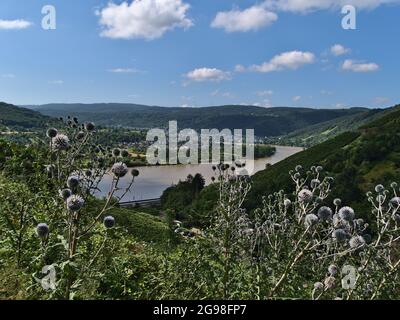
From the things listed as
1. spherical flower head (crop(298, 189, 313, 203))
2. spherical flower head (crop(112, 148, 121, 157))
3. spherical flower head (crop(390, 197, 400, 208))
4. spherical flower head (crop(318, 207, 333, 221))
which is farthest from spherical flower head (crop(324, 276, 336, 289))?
spherical flower head (crop(112, 148, 121, 157))

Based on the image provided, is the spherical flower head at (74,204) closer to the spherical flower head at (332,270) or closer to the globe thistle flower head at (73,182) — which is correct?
the globe thistle flower head at (73,182)

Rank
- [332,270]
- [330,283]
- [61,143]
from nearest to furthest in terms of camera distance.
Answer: [330,283], [332,270], [61,143]

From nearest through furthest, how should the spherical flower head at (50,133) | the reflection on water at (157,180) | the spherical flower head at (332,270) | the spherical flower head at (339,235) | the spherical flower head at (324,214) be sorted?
the spherical flower head at (332,270), the spherical flower head at (339,235), the spherical flower head at (324,214), the spherical flower head at (50,133), the reflection on water at (157,180)

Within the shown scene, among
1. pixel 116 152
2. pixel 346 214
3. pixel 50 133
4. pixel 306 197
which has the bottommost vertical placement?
pixel 346 214

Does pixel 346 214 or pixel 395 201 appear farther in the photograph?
pixel 395 201

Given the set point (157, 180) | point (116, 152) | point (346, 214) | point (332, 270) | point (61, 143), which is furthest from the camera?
point (157, 180)

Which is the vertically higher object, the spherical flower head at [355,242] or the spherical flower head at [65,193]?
the spherical flower head at [65,193]

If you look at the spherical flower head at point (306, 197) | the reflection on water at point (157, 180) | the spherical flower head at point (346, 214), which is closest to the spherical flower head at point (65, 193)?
the spherical flower head at point (306, 197)

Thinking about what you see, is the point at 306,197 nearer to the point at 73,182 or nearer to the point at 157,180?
the point at 73,182

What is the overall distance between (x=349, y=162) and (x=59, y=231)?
287 ft

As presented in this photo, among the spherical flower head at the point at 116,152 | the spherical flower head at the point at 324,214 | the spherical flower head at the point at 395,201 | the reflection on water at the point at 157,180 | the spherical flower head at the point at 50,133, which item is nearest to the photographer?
the spherical flower head at the point at 324,214

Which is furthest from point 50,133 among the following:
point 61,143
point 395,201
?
point 395,201

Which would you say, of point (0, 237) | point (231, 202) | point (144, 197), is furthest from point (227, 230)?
point (144, 197)

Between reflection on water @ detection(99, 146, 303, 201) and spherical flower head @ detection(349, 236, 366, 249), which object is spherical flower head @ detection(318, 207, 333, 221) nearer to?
spherical flower head @ detection(349, 236, 366, 249)
